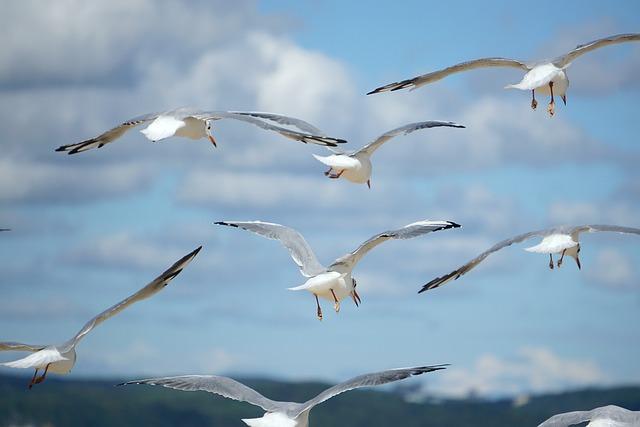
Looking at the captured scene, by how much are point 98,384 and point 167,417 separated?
26.0ft

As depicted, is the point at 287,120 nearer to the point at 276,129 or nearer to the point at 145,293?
the point at 276,129

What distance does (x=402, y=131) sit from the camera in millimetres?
18812

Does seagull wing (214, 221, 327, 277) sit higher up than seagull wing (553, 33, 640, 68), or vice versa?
seagull wing (553, 33, 640, 68)

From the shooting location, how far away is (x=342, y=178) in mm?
18938

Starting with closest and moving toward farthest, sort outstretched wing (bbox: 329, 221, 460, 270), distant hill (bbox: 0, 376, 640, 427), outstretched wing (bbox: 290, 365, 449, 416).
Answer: outstretched wing (bbox: 290, 365, 449, 416)
outstretched wing (bbox: 329, 221, 460, 270)
distant hill (bbox: 0, 376, 640, 427)

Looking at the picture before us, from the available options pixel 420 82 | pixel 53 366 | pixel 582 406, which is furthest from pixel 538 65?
pixel 582 406

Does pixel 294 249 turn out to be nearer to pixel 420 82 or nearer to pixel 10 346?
pixel 420 82

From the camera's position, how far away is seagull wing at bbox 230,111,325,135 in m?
17.5

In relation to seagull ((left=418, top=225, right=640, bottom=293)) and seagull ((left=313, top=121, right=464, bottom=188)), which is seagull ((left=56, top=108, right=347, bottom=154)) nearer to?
seagull ((left=313, top=121, right=464, bottom=188))

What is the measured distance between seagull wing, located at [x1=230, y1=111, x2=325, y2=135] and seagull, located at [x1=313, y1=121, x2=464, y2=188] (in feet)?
2.44

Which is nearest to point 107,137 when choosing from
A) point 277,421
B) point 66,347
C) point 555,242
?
point 66,347

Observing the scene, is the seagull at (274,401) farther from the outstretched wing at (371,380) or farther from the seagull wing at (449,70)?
the seagull wing at (449,70)

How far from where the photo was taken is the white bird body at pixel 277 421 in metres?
15.8

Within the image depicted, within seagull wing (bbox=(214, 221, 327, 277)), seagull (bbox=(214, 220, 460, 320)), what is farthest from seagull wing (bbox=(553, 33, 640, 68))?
seagull wing (bbox=(214, 221, 327, 277))
